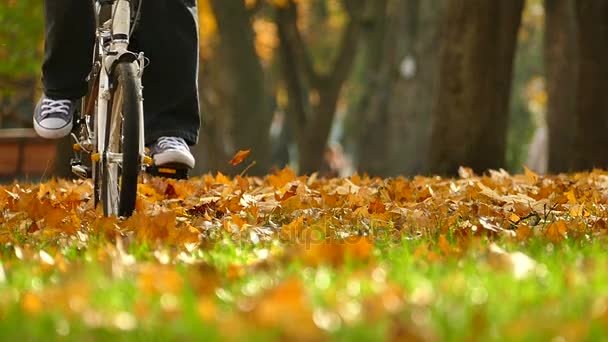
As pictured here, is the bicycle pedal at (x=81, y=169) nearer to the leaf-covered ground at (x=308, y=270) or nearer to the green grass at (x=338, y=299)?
the leaf-covered ground at (x=308, y=270)

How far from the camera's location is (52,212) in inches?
247

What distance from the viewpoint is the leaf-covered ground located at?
116 inches

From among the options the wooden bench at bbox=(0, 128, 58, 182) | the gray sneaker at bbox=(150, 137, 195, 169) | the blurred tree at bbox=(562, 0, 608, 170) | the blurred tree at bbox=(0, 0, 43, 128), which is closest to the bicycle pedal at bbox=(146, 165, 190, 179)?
the gray sneaker at bbox=(150, 137, 195, 169)

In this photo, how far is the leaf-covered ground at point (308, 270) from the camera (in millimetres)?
2939

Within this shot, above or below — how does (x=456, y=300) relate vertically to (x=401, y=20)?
above

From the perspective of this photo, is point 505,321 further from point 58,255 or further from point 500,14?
point 500,14

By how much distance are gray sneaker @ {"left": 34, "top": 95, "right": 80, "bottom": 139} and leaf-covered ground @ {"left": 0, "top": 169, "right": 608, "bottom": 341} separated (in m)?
0.34

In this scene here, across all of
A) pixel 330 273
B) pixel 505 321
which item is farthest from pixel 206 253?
pixel 505 321

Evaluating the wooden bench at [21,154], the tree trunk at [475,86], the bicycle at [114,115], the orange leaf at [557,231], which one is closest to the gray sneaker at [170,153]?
the bicycle at [114,115]

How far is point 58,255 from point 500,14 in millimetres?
9141

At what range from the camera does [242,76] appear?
58.0 ft

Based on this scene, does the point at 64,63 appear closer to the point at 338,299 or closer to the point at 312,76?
the point at 338,299

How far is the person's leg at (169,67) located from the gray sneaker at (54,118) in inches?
14.4

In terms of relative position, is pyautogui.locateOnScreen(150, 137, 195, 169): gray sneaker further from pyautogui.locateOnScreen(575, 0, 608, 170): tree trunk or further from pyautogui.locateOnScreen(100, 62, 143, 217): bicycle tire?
pyautogui.locateOnScreen(575, 0, 608, 170): tree trunk
